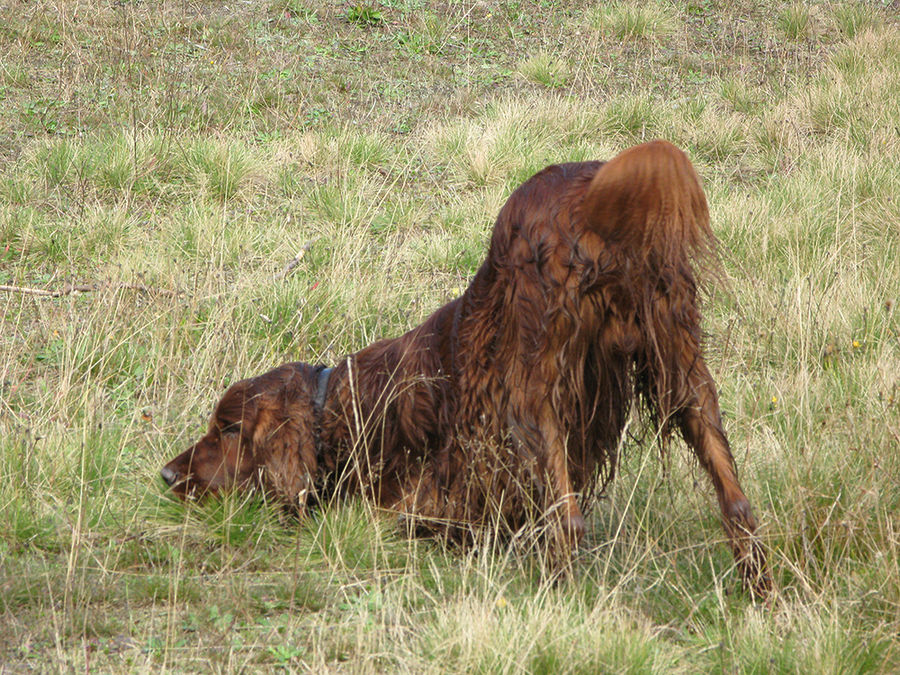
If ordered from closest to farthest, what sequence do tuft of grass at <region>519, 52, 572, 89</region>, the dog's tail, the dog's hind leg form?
the dog's tail, the dog's hind leg, tuft of grass at <region>519, 52, 572, 89</region>

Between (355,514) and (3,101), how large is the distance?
17.8ft

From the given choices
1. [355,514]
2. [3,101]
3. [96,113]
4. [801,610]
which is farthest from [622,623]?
[3,101]

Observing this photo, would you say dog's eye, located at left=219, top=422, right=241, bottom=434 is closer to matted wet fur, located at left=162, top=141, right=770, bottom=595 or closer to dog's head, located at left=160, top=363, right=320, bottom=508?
dog's head, located at left=160, top=363, right=320, bottom=508

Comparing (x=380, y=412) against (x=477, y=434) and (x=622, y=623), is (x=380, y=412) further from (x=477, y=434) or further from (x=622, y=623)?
(x=622, y=623)

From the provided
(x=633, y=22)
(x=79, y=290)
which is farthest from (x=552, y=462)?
(x=633, y=22)

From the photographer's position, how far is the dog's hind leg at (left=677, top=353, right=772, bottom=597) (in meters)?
2.78

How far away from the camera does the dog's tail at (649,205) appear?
253 cm

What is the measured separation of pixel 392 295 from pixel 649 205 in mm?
2593

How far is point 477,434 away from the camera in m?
3.04

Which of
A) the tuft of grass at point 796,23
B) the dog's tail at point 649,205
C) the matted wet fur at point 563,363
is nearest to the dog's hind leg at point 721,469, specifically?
the matted wet fur at point 563,363

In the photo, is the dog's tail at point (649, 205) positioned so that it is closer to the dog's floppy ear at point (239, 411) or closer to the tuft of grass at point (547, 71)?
the dog's floppy ear at point (239, 411)

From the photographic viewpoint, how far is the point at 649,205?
2559mm

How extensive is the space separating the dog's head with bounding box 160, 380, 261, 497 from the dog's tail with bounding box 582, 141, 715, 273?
1.44m

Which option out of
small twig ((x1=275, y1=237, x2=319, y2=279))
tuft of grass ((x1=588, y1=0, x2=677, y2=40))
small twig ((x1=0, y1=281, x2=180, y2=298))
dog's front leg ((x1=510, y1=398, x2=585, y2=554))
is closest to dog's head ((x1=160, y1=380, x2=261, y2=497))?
dog's front leg ((x1=510, y1=398, x2=585, y2=554))
